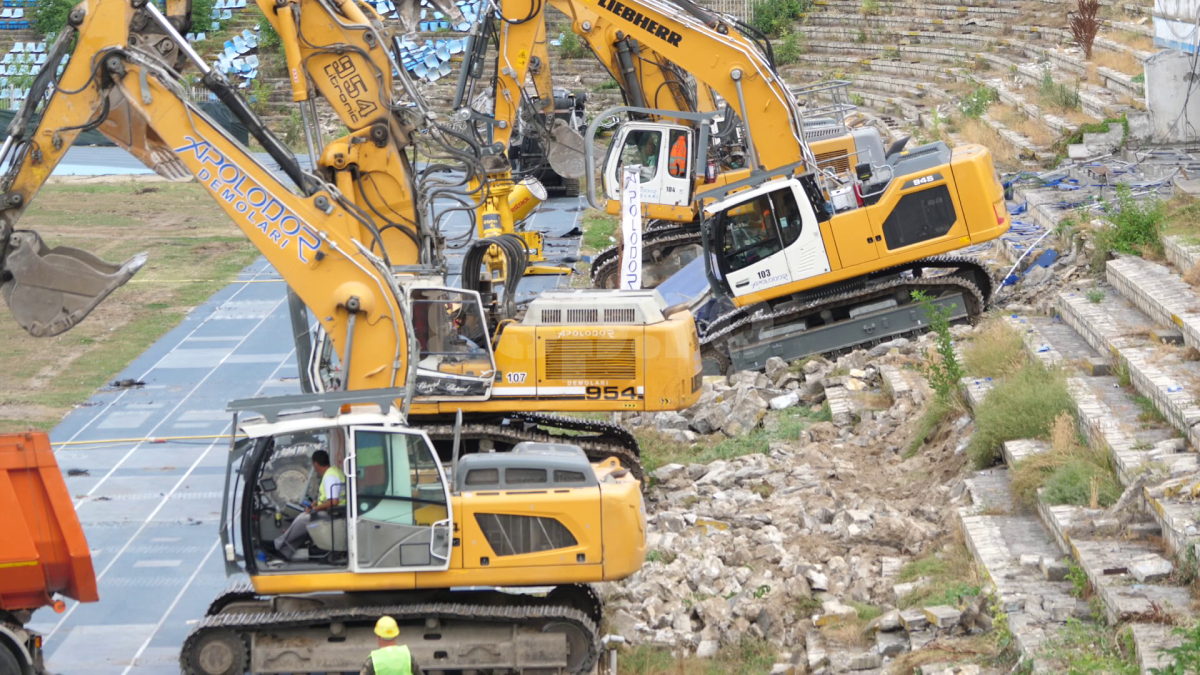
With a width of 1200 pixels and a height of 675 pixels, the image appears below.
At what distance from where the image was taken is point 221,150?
38.1ft

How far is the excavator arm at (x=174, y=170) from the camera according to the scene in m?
11.1

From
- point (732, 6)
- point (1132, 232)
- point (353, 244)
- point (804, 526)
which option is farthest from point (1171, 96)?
point (732, 6)

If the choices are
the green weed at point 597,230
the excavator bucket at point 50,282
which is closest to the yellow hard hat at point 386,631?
the excavator bucket at point 50,282

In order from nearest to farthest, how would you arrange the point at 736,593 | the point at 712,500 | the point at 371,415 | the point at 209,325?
the point at 371,415
the point at 736,593
the point at 712,500
the point at 209,325

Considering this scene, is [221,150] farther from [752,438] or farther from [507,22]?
[507,22]

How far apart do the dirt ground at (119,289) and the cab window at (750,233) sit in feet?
26.7

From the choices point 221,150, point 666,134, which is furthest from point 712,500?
point 666,134

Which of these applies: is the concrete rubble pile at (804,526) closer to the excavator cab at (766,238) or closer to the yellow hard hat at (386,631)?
the excavator cab at (766,238)

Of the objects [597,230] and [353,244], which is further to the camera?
[597,230]

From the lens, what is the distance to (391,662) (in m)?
8.03

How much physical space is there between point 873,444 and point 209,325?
10.8 m

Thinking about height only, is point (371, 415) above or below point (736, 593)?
above

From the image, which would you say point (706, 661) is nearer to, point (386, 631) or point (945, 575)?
point (945, 575)

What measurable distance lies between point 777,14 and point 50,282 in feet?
107
